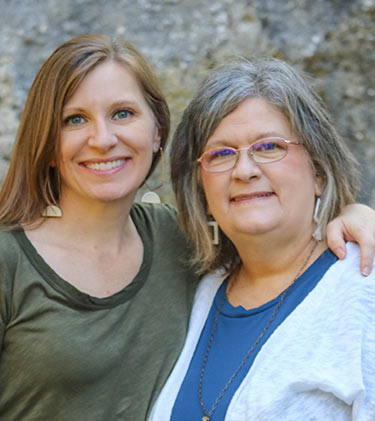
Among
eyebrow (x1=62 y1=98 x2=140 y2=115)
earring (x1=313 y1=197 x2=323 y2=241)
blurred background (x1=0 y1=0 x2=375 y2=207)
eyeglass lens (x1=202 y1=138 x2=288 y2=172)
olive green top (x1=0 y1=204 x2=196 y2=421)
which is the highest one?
blurred background (x1=0 y1=0 x2=375 y2=207)

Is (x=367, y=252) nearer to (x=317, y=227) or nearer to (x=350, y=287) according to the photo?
(x=350, y=287)

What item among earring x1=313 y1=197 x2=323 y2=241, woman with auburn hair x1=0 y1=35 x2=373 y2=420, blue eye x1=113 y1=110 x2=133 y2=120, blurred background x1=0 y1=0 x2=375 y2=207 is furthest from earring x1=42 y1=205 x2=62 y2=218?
blurred background x1=0 y1=0 x2=375 y2=207

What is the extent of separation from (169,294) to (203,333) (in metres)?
0.20

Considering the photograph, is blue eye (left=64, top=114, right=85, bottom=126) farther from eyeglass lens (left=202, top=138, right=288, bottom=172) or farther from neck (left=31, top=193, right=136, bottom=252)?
eyeglass lens (left=202, top=138, right=288, bottom=172)

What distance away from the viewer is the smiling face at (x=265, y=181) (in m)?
2.18

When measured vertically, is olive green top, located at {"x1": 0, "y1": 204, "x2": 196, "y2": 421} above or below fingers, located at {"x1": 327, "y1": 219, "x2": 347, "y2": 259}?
below

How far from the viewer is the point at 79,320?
6.98ft

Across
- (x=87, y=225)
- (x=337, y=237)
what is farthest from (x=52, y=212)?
(x=337, y=237)

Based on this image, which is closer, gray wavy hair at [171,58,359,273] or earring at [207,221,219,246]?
gray wavy hair at [171,58,359,273]

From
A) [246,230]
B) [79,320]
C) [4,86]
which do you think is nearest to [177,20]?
[4,86]

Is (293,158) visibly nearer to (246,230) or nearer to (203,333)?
(246,230)

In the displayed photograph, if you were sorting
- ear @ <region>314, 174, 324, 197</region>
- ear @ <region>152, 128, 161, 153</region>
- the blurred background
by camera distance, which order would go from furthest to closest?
the blurred background, ear @ <region>152, 128, 161, 153</region>, ear @ <region>314, 174, 324, 197</region>

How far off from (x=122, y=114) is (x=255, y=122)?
48cm

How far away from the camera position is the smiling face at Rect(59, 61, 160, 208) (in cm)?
221
